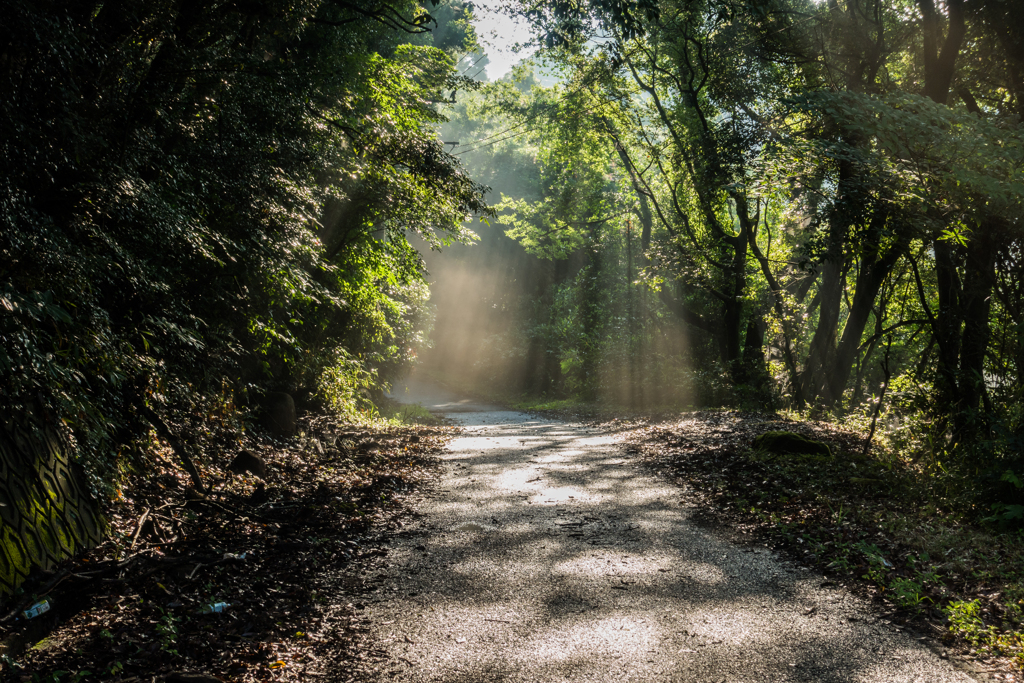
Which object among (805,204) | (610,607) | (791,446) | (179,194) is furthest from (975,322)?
(179,194)

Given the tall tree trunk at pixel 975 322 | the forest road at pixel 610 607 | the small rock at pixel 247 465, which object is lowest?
the forest road at pixel 610 607

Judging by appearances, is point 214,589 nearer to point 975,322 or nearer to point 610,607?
point 610,607

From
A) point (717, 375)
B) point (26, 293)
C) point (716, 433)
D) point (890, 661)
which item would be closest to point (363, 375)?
point (716, 433)

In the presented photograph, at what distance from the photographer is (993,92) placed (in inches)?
434

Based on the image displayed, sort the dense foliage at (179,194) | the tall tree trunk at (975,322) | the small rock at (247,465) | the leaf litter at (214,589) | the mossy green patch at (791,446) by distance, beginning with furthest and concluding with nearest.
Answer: the mossy green patch at (791,446) → the small rock at (247,465) → the tall tree trunk at (975,322) → the dense foliage at (179,194) → the leaf litter at (214,589)

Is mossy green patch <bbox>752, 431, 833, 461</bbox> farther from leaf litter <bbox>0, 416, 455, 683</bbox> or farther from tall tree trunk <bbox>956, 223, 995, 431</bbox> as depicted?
leaf litter <bbox>0, 416, 455, 683</bbox>

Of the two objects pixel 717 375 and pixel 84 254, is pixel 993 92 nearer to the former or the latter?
pixel 717 375

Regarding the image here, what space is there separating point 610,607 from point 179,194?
Result: 534 centimetres

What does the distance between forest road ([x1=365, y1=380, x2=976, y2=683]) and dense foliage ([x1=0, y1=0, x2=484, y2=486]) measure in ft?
8.84

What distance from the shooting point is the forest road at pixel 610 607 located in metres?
3.52

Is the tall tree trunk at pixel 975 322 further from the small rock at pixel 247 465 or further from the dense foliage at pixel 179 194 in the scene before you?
the small rock at pixel 247 465

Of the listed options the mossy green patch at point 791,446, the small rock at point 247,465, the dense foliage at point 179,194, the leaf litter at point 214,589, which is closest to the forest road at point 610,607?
the leaf litter at point 214,589

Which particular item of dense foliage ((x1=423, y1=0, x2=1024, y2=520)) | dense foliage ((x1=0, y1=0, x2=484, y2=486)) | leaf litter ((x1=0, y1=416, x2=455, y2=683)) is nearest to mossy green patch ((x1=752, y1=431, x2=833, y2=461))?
dense foliage ((x1=423, y1=0, x2=1024, y2=520))

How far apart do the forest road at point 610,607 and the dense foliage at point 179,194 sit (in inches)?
106
